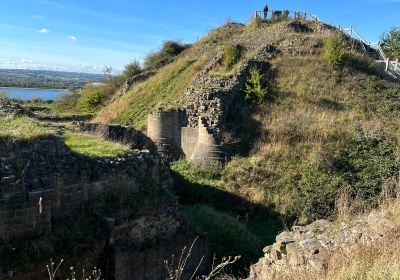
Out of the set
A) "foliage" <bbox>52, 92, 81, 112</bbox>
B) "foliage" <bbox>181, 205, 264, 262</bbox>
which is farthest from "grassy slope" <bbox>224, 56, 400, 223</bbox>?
"foliage" <bbox>52, 92, 81, 112</bbox>

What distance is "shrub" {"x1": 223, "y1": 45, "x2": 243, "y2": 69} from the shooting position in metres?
21.6

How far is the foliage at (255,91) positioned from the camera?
18812mm

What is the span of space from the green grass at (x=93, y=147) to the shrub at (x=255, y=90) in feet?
28.6

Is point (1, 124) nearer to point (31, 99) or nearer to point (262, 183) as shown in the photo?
point (262, 183)

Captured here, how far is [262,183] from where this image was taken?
49.0ft

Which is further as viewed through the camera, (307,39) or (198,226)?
(307,39)

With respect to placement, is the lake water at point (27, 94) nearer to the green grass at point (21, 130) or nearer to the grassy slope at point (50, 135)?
the grassy slope at point (50, 135)

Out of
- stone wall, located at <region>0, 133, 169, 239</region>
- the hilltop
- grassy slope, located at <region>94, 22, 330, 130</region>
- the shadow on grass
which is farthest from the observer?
grassy slope, located at <region>94, 22, 330, 130</region>

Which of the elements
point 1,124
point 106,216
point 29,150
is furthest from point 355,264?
point 1,124

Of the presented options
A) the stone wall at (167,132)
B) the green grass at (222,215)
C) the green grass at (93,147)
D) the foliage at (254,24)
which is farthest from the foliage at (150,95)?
the green grass at (93,147)

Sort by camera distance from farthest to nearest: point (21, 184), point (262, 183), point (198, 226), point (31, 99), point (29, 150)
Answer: point (31, 99) < point (262, 183) < point (198, 226) < point (29, 150) < point (21, 184)

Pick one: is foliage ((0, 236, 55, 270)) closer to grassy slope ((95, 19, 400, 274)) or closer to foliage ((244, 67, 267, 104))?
grassy slope ((95, 19, 400, 274))

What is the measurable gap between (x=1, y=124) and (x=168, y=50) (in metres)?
22.2

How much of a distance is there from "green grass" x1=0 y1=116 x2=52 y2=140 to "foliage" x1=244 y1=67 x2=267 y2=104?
10.8 metres
